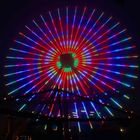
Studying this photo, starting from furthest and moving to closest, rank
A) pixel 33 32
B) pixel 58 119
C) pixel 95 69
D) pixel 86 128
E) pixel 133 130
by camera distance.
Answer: pixel 33 32, pixel 95 69, pixel 86 128, pixel 58 119, pixel 133 130

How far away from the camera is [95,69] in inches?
1299

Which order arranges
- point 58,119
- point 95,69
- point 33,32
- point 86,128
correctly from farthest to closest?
point 33,32
point 95,69
point 86,128
point 58,119

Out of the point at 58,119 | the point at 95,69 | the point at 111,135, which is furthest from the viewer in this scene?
the point at 95,69

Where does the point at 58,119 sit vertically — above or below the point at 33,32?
below

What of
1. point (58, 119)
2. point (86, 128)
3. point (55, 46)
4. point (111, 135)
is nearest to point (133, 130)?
point (58, 119)

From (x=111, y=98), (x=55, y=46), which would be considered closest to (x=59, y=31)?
(x=55, y=46)

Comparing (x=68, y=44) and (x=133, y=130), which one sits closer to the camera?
(x=133, y=130)

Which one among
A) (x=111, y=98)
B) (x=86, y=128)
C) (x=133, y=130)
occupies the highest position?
(x=133, y=130)

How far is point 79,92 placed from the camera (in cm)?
3228

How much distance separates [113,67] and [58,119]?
19248 mm

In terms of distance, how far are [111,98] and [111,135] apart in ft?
53.4

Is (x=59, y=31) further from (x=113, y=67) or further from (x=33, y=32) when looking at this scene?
(x=113, y=67)

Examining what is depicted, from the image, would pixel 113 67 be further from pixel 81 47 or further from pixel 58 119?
pixel 58 119

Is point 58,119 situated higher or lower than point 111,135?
higher
